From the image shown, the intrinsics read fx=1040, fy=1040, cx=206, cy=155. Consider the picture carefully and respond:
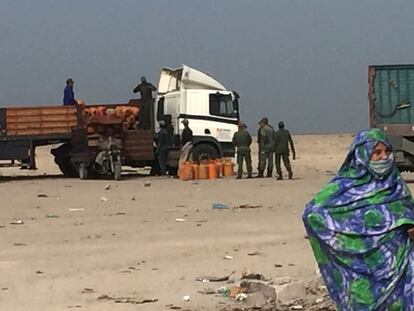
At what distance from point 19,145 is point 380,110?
10.6 metres

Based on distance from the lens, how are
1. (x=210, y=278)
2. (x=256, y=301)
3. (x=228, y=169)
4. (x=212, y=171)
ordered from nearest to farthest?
(x=256, y=301) < (x=210, y=278) < (x=212, y=171) < (x=228, y=169)

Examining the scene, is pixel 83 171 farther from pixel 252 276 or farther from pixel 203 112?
pixel 252 276

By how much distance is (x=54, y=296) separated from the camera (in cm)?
1034

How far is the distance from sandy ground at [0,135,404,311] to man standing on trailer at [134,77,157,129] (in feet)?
18.2

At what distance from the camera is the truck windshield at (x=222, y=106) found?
101ft

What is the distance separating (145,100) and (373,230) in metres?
25.4

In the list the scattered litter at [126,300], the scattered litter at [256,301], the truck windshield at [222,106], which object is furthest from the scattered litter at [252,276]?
the truck windshield at [222,106]

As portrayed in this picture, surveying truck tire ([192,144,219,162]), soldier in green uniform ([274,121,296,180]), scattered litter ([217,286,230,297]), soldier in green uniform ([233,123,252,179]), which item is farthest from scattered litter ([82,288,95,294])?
truck tire ([192,144,219,162])

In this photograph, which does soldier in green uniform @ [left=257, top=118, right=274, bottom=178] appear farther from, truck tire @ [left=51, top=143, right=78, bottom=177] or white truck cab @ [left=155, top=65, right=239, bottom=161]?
truck tire @ [left=51, top=143, right=78, bottom=177]

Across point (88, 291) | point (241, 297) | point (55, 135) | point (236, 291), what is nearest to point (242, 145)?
point (55, 135)

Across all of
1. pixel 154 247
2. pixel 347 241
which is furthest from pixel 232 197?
pixel 347 241

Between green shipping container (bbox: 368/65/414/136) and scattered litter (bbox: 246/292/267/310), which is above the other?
green shipping container (bbox: 368/65/414/136)

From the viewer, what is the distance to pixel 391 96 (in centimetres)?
2595

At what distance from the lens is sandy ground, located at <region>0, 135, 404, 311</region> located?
34.7 feet
